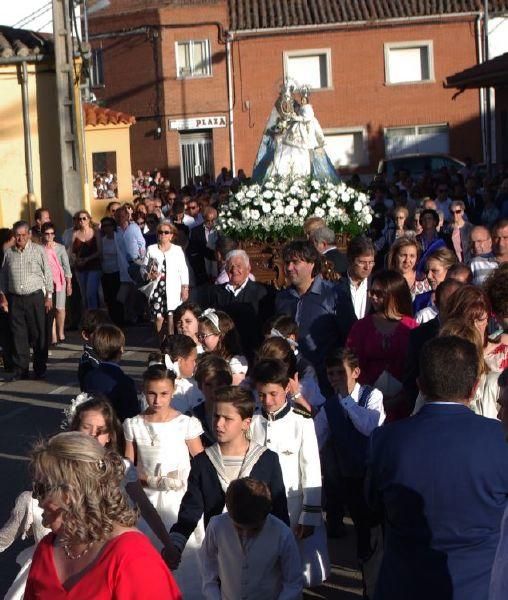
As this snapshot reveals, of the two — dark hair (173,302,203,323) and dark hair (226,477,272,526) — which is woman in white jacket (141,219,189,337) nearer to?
dark hair (173,302,203,323)

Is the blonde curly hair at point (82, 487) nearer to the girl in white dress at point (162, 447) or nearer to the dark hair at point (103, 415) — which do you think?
the dark hair at point (103, 415)

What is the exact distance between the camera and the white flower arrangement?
14.1 meters

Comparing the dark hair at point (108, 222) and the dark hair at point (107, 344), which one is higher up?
the dark hair at point (108, 222)

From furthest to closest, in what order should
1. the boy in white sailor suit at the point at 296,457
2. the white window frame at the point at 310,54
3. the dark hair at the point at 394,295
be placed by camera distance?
the white window frame at the point at 310,54
the dark hair at the point at 394,295
the boy in white sailor suit at the point at 296,457

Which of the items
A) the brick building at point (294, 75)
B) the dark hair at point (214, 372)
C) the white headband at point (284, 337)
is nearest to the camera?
the dark hair at point (214, 372)

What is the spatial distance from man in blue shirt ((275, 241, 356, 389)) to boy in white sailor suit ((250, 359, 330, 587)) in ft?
6.01

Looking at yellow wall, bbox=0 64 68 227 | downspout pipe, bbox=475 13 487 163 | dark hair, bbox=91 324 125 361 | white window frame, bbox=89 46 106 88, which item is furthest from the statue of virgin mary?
white window frame, bbox=89 46 106 88

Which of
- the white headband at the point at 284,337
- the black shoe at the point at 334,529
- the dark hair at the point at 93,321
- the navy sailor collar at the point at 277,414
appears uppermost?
the dark hair at the point at 93,321

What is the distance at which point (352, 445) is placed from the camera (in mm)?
7750

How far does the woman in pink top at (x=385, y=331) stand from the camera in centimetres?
807

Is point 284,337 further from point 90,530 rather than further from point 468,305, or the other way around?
point 90,530

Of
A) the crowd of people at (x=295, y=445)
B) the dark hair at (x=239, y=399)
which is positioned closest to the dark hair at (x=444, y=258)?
the crowd of people at (x=295, y=445)

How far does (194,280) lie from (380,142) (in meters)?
29.3

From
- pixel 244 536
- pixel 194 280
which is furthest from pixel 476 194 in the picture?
pixel 244 536
